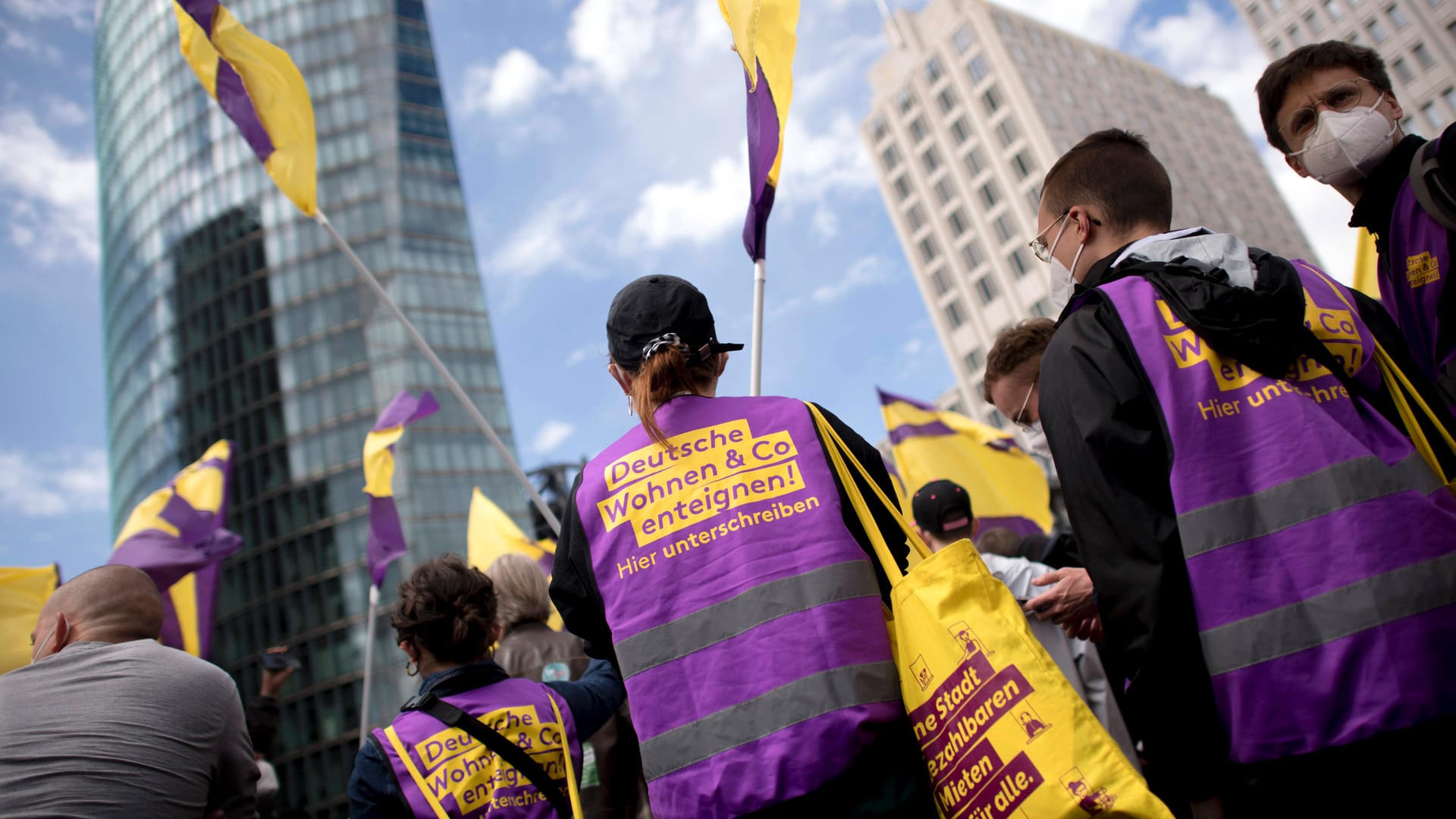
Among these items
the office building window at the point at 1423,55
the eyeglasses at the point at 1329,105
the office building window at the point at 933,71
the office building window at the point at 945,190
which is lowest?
the eyeglasses at the point at 1329,105

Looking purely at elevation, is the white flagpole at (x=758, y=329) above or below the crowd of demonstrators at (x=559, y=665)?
above

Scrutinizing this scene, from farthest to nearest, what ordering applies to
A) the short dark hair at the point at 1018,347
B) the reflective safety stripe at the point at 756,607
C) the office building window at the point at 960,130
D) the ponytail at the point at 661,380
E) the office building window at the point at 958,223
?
the office building window at the point at 958,223
the office building window at the point at 960,130
the short dark hair at the point at 1018,347
the ponytail at the point at 661,380
the reflective safety stripe at the point at 756,607

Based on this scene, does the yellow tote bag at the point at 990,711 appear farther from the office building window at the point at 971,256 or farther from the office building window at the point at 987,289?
the office building window at the point at 971,256

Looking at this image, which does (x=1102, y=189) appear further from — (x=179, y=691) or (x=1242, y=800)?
(x=179, y=691)

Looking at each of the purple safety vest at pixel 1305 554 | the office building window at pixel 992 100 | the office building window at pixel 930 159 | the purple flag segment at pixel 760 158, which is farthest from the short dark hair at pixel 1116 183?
the office building window at pixel 930 159

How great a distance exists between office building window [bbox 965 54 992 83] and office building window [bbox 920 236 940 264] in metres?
10.3

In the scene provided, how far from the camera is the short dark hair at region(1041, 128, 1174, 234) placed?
7.38 ft

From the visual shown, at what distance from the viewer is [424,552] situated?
43656 mm

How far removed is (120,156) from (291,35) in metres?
14.9

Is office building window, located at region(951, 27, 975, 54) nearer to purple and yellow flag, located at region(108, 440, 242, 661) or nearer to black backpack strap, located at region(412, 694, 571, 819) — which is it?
purple and yellow flag, located at region(108, 440, 242, 661)

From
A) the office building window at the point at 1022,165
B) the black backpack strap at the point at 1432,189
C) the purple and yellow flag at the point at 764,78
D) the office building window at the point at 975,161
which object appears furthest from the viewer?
the office building window at the point at 975,161

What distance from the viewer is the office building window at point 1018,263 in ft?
184

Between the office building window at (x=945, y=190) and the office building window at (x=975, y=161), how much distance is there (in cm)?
189

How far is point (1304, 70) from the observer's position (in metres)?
2.85
